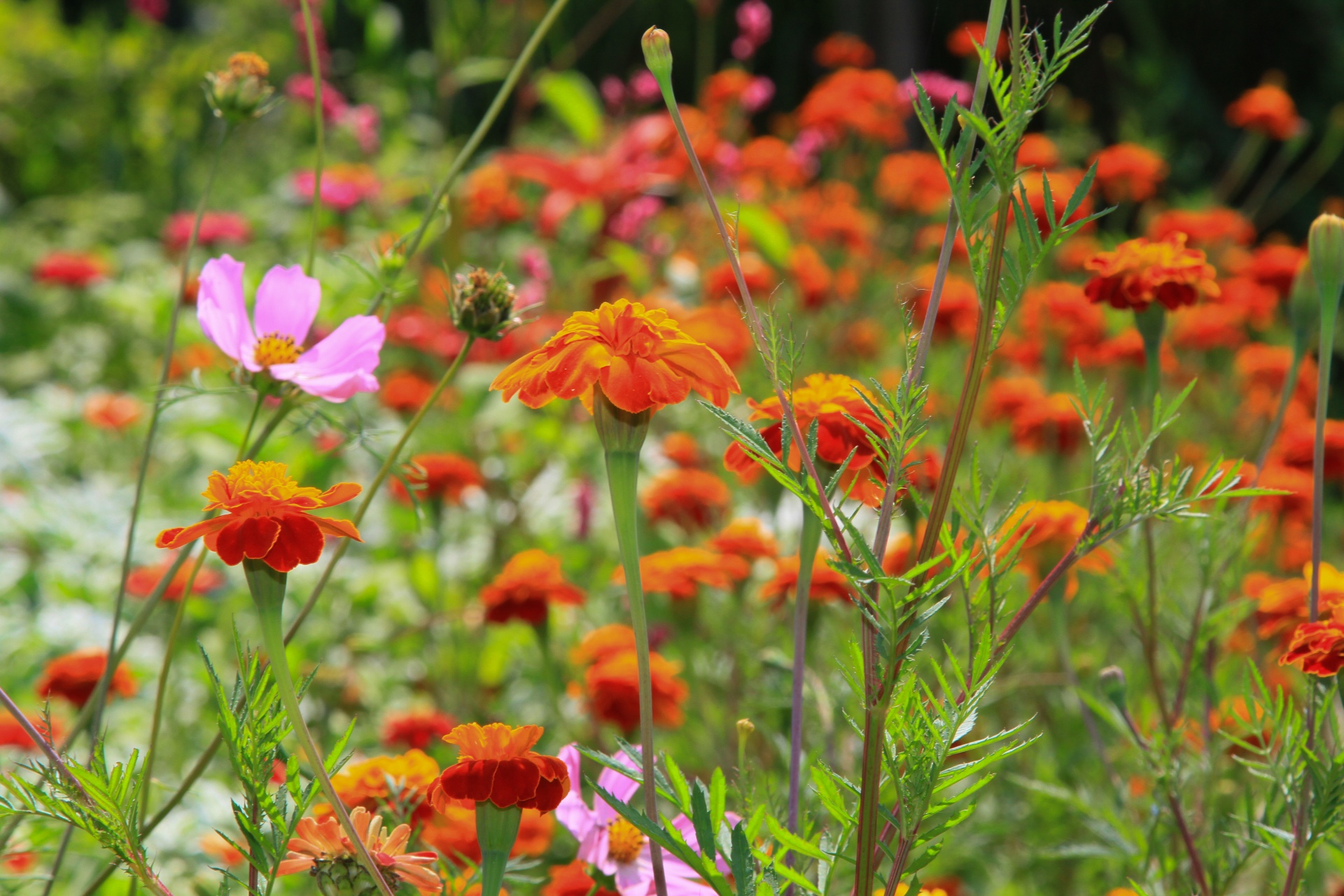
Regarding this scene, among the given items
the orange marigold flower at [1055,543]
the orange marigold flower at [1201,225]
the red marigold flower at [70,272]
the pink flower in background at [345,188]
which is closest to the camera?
the orange marigold flower at [1055,543]

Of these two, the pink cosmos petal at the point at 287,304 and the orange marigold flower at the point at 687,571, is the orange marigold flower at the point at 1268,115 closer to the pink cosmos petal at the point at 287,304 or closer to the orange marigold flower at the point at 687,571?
the orange marigold flower at the point at 687,571

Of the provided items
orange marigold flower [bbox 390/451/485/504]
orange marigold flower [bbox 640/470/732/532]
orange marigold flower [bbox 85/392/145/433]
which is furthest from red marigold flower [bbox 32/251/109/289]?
orange marigold flower [bbox 640/470/732/532]

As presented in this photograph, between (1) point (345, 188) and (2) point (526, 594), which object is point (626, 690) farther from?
(1) point (345, 188)

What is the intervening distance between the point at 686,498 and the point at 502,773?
0.62 m

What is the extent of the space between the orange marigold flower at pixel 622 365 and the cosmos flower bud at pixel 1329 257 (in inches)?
10.7

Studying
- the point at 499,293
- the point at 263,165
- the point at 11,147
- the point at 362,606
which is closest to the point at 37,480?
the point at 362,606

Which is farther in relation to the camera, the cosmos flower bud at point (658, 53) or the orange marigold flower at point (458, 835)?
the orange marigold flower at point (458, 835)

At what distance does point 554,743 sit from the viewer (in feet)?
3.01

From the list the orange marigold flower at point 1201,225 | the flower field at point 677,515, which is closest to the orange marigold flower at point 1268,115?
the flower field at point 677,515

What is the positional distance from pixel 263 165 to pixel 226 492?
9.37 feet

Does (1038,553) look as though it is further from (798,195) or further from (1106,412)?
(798,195)

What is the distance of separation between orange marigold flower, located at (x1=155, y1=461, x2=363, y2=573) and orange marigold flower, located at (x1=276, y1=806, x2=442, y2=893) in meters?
0.09

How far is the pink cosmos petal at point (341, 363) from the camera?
0.47 metres

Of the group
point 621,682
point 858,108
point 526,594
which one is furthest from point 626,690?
point 858,108
